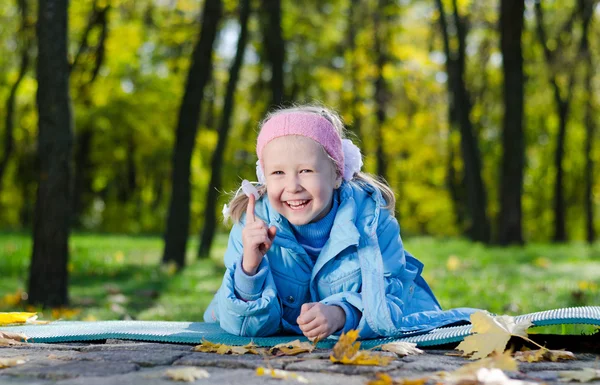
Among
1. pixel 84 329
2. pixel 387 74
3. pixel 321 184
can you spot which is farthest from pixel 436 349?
pixel 387 74

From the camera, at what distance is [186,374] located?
2.79 meters

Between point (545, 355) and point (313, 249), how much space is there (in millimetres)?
1288

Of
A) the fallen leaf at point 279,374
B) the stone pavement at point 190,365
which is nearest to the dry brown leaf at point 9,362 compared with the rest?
the stone pavement at point 190,365

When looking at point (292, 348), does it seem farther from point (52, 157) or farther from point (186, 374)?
point (52, 157)

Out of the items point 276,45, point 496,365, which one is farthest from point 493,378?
point 276,45

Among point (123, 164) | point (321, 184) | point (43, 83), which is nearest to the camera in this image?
point (321, 184)

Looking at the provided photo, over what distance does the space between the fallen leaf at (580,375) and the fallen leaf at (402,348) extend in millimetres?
734

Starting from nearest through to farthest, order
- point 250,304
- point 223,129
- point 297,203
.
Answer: point 250,304 < point 297,203 < point 223,129

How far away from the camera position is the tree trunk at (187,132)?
11773 mm

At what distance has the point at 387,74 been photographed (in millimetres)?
23828

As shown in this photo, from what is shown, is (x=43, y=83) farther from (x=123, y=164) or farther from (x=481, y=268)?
(x=123, y=164)

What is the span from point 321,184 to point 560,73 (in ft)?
52.2

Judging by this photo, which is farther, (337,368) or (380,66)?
(380,66)

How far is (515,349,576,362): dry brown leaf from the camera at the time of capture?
11.2 ft
